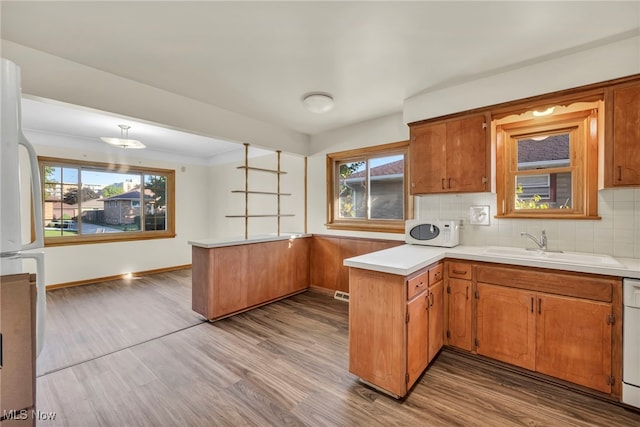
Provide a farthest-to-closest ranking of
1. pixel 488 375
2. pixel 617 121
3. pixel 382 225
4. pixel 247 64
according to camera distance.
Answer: pixel 382 225, pixel 247 64, pixel 488 375, pixel 617 121

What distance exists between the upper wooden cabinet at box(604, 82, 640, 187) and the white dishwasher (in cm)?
76

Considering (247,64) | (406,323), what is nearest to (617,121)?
(406,323)

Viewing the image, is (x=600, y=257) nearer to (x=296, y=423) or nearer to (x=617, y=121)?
(x=617, y=121)

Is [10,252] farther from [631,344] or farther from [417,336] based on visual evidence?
[631,344]

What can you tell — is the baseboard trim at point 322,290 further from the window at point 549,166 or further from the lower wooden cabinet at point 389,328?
the window at point 549,166

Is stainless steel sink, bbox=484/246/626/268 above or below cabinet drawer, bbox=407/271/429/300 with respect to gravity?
above

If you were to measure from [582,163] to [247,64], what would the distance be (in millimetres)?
3019

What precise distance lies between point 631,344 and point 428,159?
6.51 ft

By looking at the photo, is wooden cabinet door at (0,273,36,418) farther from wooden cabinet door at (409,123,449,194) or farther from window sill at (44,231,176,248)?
window sill at (44,231,176,248)

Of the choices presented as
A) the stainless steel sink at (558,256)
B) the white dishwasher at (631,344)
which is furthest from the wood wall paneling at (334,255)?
the white dishwasher at (631,344)

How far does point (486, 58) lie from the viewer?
221 cm

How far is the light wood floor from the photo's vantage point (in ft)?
5.63

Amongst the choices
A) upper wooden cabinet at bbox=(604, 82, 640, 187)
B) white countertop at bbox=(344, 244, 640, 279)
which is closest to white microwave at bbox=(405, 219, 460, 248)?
white countertop at bbox=(344, 244, 640, 279)

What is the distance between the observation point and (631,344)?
5.74ft
